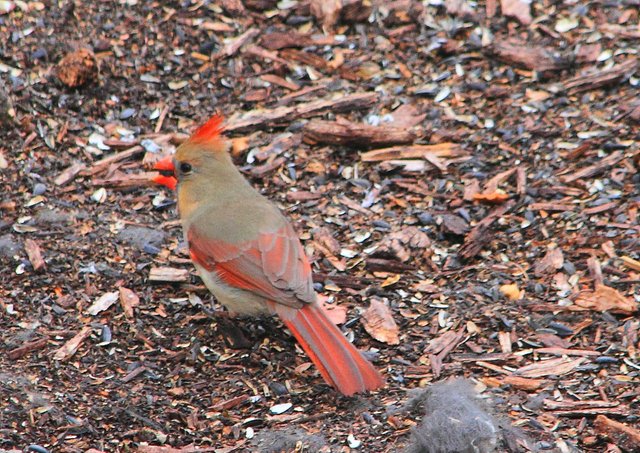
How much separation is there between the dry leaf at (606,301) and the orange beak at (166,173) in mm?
1929

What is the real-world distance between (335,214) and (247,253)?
734 millimetres

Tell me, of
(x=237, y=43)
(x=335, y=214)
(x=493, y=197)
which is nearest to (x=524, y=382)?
(x=493, y=197)

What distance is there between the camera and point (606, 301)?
4285 mm

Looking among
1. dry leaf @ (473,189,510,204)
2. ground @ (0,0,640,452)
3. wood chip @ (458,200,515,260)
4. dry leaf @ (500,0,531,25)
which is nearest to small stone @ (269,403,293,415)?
ground @ (0,0,640,452)

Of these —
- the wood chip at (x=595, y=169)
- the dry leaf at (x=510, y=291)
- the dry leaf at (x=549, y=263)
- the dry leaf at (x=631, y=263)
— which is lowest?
the dry leaf at (x=631, y=263)

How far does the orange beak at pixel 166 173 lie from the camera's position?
4.79 m

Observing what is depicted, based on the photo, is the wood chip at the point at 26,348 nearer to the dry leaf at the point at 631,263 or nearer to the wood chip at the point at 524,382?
the wood chip at the point at 524,382

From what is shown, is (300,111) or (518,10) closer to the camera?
(300,111)

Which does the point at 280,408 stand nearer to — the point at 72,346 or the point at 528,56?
the point at 72,346

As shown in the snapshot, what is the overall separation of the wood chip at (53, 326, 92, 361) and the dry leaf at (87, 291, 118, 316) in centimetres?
13

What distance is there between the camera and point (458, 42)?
5.98m

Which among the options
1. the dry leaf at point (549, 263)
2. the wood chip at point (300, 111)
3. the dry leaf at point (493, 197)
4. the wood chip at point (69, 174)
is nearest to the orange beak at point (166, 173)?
the wood chip at point (69, 174)

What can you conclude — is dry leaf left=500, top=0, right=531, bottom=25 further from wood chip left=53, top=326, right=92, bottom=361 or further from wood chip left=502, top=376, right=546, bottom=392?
wood chip left=53, top=326, right=92, bottom=361

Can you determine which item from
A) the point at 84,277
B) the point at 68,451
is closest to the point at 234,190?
the point at 84,277
